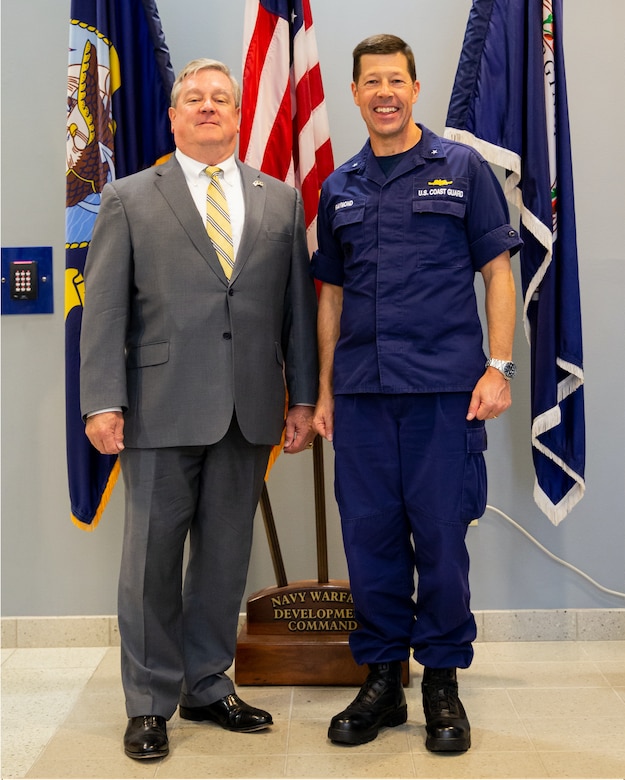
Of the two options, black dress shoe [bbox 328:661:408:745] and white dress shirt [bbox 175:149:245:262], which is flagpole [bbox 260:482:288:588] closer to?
black dress shoe [bbox 328:661:408:745]

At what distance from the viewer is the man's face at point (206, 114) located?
224 cm

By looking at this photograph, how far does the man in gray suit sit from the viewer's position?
86.4 inches

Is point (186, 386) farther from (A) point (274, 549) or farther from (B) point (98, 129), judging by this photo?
(B) point (98, 129)

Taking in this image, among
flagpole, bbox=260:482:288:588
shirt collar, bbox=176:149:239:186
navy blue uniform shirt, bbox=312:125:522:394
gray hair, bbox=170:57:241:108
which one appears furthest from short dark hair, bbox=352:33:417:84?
flagpole, bbox=260:482:288:588

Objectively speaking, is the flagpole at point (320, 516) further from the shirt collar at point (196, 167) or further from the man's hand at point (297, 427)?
the shirt collar at point (196, 167)

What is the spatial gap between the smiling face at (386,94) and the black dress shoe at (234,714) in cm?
146

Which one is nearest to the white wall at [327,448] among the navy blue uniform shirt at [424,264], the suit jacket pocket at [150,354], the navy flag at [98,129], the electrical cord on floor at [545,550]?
the electrical cord on floor at [545,550]

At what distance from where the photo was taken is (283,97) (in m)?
2.67

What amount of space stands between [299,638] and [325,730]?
39 cm

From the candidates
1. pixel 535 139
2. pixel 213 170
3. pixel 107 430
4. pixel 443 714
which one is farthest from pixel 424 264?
pixel 443 714

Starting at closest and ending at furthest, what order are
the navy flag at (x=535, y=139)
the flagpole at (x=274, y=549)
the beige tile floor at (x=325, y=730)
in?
1. the beige tile floor at (x=325, y=730)
2. the navy flag at (x=535, y=139)
3. the flagpole at (x=274, y=549)

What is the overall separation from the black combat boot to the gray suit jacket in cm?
72

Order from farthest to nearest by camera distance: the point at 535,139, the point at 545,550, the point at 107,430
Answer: the point at 545,550 < the point at 535,139 < the point at 107,430

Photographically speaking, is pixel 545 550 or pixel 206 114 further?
pixel 545 550
